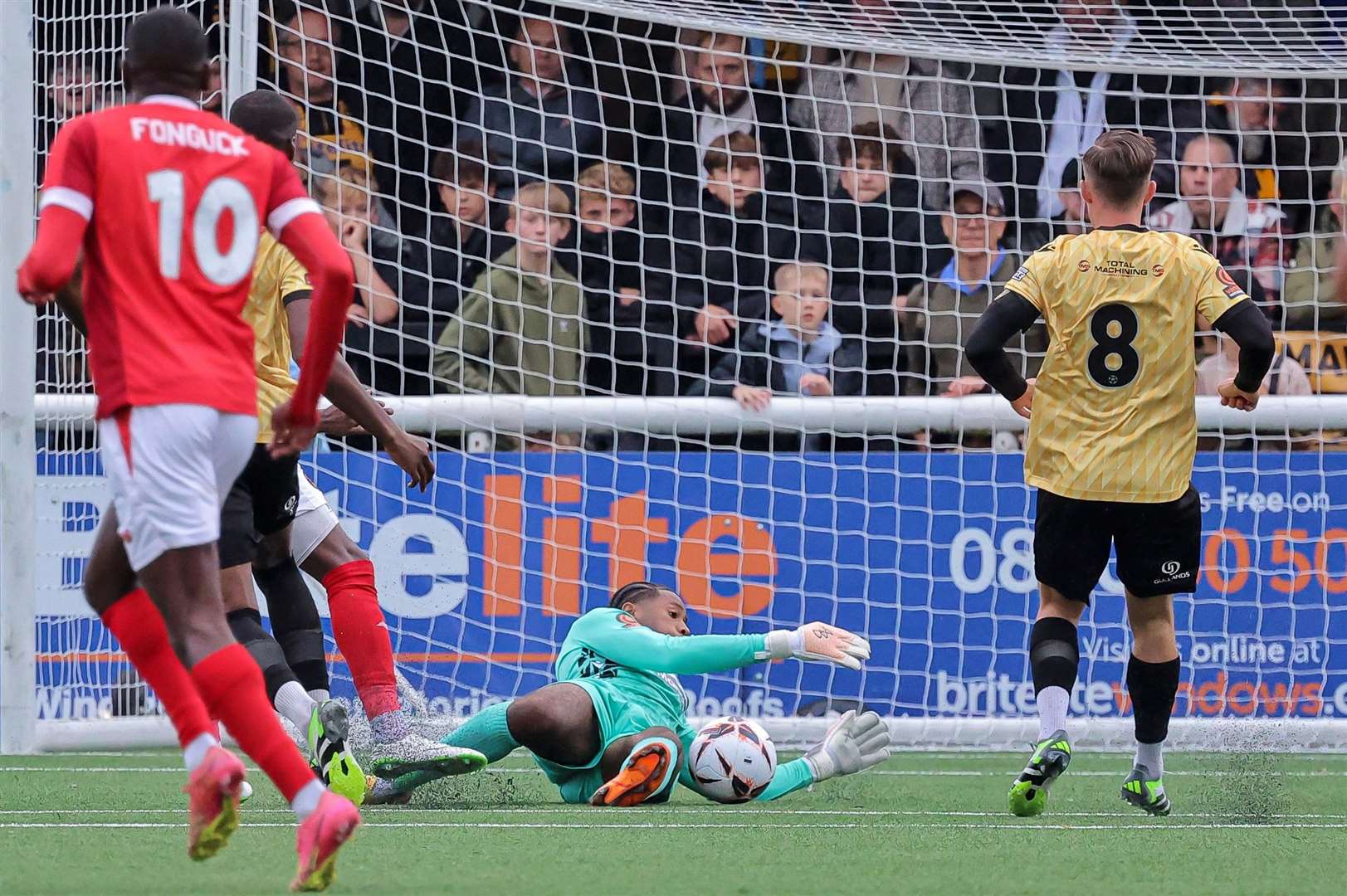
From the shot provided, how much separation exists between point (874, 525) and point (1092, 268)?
2725 mm

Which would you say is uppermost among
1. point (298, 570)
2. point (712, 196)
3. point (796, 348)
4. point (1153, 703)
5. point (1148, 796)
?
point (712, 196)

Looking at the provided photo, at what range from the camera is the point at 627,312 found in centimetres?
813

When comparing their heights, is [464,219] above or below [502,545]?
above

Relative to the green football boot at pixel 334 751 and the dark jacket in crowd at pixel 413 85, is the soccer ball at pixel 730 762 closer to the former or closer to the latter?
the green football boot at pixel 334 751

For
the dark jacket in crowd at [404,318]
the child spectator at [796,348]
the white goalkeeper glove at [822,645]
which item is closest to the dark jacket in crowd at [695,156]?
the child spectator at [796,348]

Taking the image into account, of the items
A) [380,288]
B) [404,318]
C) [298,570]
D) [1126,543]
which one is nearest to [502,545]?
[404,318]

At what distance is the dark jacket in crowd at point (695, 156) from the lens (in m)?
8.21

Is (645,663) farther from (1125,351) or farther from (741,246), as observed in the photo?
(741,246)

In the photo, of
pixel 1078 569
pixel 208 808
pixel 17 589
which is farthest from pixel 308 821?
pixel 17 589

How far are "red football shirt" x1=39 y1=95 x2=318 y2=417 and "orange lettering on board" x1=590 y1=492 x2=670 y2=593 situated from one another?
420cm

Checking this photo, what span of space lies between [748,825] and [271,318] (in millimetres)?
1774

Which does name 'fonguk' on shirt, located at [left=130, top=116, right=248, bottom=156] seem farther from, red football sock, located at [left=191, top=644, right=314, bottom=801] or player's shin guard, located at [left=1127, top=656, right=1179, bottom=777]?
player's shin guard, located at [left=1127, top=656, right=1179, bottom=777]

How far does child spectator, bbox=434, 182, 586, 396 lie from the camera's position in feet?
25.9

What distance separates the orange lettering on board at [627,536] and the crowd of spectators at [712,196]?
0.62 m
